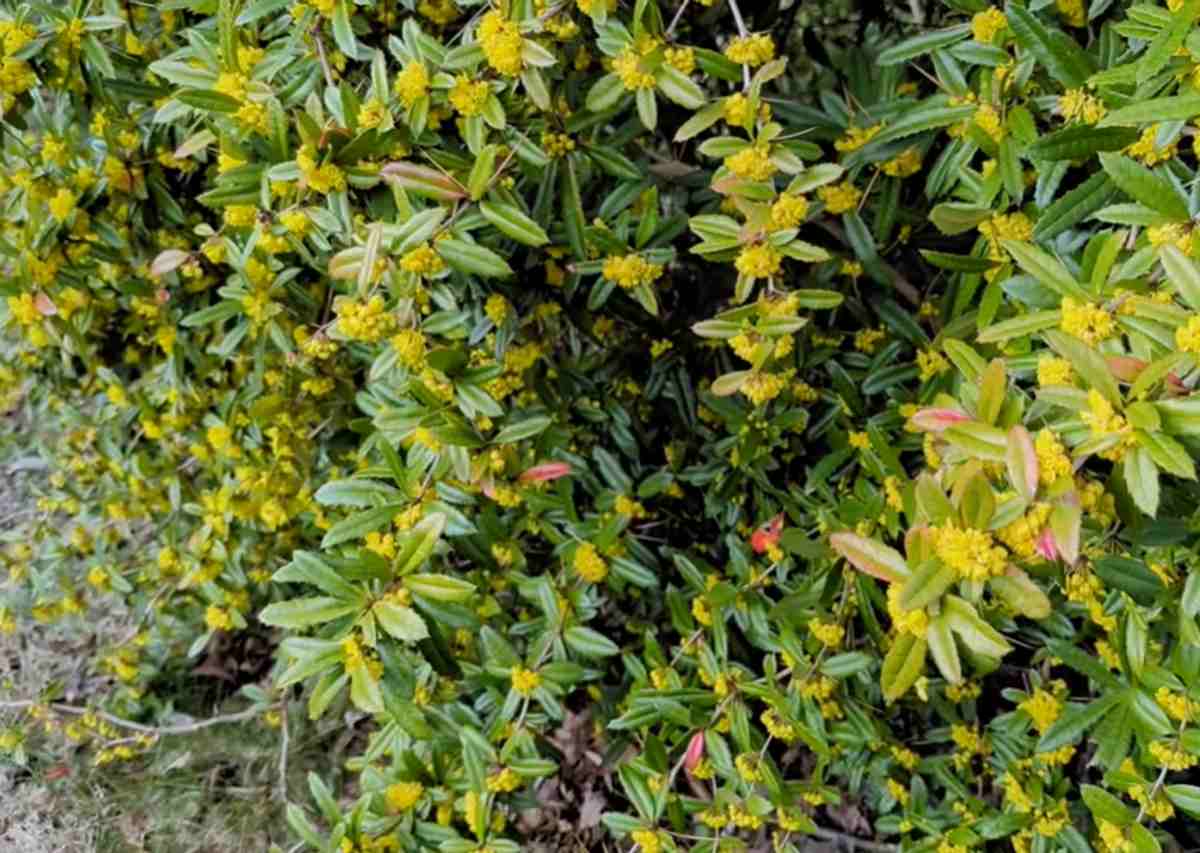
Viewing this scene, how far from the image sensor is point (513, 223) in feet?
3.61

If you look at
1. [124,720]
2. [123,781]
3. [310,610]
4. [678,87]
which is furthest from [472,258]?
[123,781]

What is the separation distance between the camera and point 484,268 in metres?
1.09

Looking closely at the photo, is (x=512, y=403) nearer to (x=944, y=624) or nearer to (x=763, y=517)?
(x=763, y=517)

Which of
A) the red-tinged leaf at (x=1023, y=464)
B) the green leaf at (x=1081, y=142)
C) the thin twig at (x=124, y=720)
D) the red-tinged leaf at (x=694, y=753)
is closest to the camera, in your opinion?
the red-tinged leaf at (x=1023, y=464)

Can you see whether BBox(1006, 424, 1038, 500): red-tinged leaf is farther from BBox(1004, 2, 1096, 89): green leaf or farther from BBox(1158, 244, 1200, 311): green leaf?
BBox(1004, 2, 1096, 89): green leaf

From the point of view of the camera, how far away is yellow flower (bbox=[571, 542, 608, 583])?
147 cm

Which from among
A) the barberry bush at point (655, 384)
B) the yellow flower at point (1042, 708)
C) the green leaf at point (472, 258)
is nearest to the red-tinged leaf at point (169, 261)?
the barberry bush at point (655, 384)

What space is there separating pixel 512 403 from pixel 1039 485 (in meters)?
0.86

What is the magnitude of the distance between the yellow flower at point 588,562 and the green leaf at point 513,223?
0.52 m

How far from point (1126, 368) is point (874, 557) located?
0.24 m

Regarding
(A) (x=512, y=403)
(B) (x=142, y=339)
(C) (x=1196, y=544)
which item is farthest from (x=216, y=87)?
(C) (x=1196, y=544)

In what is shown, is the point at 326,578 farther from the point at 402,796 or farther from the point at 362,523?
the point at 402,796

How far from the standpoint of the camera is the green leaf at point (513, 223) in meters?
1.10

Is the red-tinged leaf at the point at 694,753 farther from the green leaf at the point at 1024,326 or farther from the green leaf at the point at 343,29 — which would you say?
the green leaf at the point at 343,29
